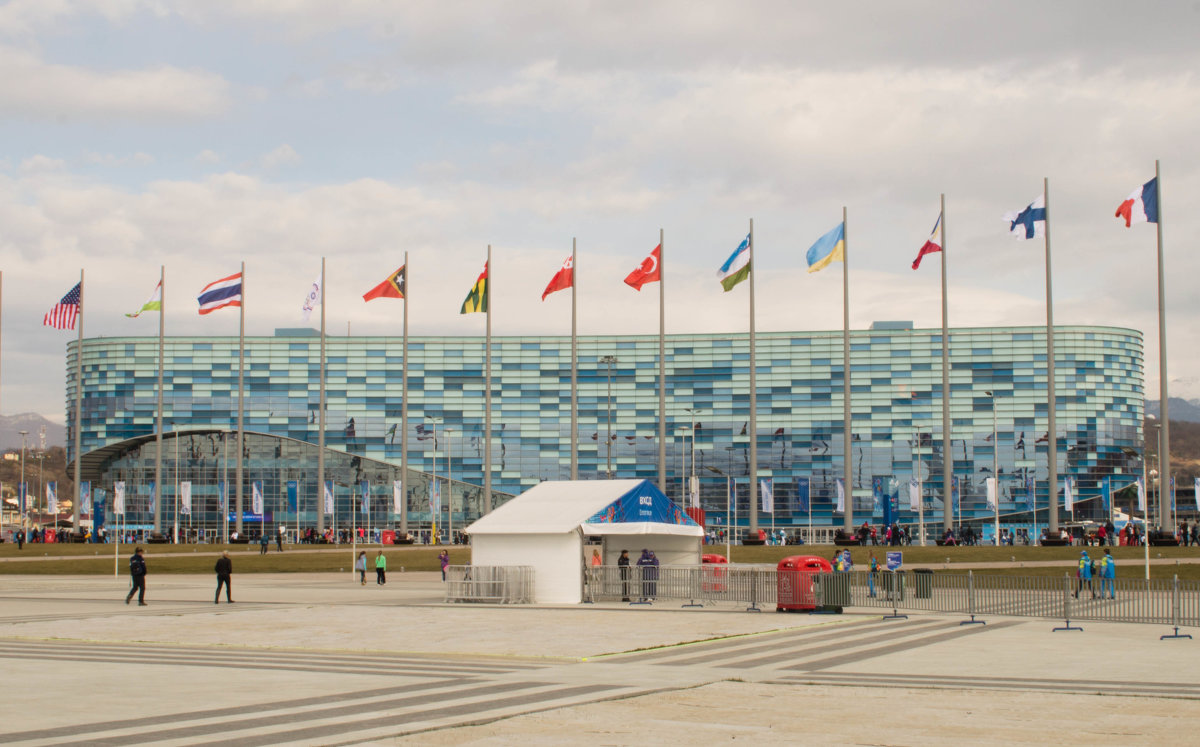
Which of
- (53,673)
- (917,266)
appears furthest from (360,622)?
(917,266)

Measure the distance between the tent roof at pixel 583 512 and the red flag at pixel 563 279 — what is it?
22.2 metres

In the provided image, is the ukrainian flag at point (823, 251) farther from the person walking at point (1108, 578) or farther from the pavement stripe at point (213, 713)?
the pavement stripe at point (213, 713)

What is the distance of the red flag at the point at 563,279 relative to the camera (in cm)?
6131

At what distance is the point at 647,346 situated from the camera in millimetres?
144125

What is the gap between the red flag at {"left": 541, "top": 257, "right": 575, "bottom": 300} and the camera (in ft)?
201

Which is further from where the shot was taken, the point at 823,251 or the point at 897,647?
the point at 823,251

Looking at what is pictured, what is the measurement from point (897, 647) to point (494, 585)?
15994mm

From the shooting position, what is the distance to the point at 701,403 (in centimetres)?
14388

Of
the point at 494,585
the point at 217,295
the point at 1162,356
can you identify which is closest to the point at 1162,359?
the point at 1162,356

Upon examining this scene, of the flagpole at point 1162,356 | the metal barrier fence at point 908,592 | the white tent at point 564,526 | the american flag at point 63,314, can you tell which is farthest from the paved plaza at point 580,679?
the american flag at point 63,314

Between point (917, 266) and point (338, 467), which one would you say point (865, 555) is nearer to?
point (917, 266)

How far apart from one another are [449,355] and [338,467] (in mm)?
19051

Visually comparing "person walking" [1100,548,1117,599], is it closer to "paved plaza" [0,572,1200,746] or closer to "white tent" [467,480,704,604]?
"paved plaza" [0,572,1200,746]

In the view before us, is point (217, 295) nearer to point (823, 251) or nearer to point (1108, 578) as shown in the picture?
point (823, 251)
